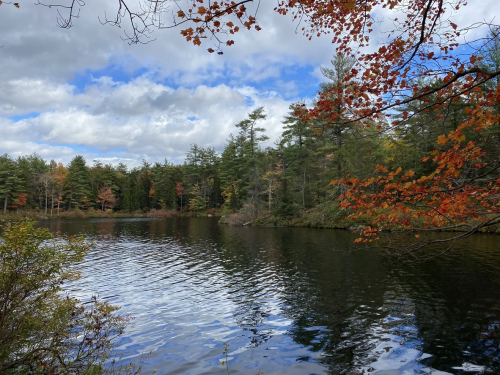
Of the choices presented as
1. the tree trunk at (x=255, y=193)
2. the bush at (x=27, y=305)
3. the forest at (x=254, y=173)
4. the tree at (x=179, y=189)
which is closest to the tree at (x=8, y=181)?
the forest at (x=254, y=173)

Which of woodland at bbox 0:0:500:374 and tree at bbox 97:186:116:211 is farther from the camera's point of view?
tree at bbox 97:186:116:211

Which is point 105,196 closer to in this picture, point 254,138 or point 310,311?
point 254,138

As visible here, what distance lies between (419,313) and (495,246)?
13.0 meters

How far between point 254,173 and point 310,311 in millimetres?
33078

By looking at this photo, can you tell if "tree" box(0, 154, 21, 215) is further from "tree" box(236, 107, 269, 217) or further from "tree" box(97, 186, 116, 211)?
"tree" box(236, 107, 269, 217)

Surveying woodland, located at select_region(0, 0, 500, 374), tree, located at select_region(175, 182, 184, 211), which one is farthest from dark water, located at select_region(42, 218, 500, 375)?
tree, located at select_region(175, 182, 184, 211)

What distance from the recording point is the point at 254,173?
41.2 metres

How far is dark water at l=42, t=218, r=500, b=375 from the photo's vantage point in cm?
596

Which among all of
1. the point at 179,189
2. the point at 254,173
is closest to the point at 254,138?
the point at 254,173

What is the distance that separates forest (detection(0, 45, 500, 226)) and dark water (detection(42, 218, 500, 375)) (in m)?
4.98

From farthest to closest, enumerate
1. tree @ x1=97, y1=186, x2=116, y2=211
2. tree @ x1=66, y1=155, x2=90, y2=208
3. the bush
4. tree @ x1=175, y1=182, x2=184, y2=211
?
tree @ x1=175, y1=182, x2=184, y2=211
tree @ x1=97, y1=186, x2=116, y2=211
tree @ x1=66, y1=155, x2=90, y2=208
the bush

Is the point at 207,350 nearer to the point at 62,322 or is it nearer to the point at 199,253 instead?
the point at 62,322

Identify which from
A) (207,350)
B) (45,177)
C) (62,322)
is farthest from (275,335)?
(45,177)

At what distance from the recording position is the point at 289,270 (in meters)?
13.6
